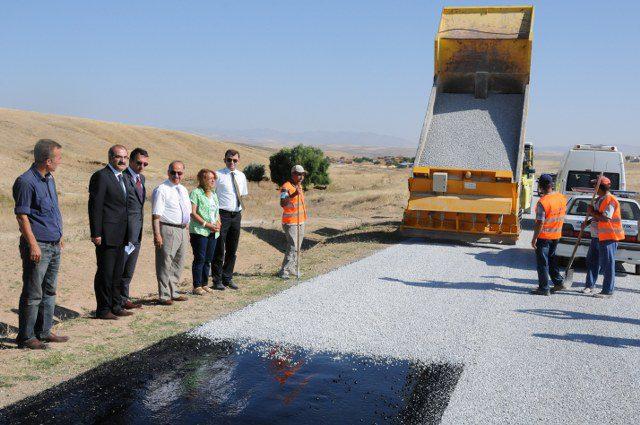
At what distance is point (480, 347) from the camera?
6.23 m

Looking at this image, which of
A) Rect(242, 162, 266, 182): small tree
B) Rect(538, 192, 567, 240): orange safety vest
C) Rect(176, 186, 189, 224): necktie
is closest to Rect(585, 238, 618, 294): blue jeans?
Rect(538, 192, 567, 240): orange safety vest

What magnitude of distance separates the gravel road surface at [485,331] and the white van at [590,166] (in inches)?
335

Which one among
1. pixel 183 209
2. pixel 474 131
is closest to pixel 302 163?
pixel 474 131

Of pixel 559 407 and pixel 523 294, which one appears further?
pixel 523 294

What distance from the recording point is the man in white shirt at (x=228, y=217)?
909cm

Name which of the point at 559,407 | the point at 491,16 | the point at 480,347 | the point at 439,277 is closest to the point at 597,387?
the point at 559,407

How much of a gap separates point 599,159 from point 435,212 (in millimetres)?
6929

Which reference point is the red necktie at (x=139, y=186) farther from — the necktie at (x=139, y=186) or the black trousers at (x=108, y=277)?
the black trousers at (x=108, y=277)

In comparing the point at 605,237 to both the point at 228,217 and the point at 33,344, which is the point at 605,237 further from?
the point at 33,344

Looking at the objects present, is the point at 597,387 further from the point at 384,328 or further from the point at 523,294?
the point at 523,294

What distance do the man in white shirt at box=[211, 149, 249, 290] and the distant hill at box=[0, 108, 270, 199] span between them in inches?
909

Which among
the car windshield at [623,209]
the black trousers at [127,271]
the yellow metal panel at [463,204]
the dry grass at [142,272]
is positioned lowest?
the dry grass at [142,272]

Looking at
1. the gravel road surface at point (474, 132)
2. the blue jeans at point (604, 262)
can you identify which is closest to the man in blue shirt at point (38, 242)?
the blue jeans at point (604, 262)

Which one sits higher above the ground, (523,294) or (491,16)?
(491,16)
